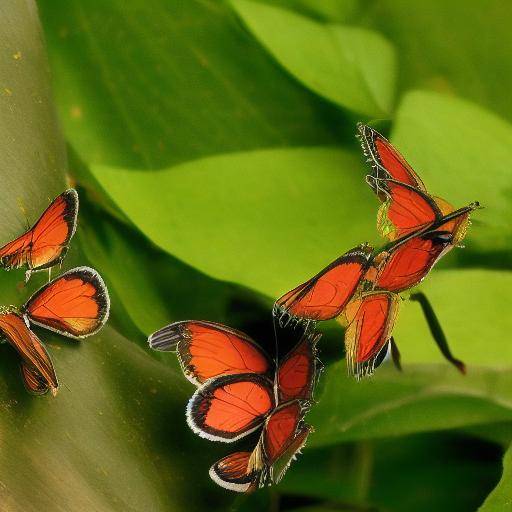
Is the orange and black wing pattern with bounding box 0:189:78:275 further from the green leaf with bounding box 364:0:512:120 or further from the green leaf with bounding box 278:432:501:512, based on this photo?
the green leaf with bounding box 364:0:512:120

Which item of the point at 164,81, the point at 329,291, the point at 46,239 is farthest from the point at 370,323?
the point at 164,81

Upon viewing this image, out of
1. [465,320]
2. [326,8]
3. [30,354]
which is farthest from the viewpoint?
[326,8]

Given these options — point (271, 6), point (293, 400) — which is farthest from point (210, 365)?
point (271, 6)

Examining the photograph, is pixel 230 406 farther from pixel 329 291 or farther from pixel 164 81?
pixel 164 81

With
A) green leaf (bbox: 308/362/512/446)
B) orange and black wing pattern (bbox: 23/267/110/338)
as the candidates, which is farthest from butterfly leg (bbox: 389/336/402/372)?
orange and black wing pattern (bbox: 23/267/110/338)

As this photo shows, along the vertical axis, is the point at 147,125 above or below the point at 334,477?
above

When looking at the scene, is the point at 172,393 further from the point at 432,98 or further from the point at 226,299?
the point at 432,98
